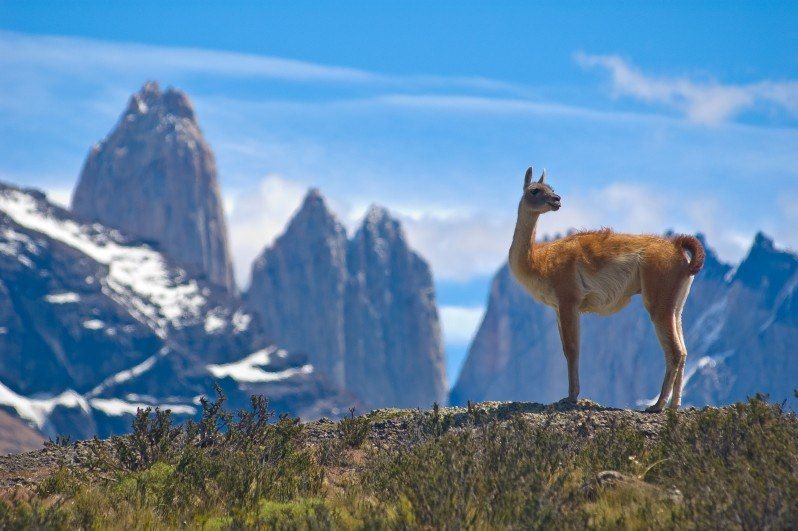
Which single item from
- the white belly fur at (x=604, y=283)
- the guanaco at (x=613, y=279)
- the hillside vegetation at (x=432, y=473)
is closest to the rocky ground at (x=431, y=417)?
the hillside vegetation at (x=432, y=473)

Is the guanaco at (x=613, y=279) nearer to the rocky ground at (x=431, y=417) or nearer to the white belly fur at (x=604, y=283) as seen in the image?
the white belly fur at (x=604, y=283)

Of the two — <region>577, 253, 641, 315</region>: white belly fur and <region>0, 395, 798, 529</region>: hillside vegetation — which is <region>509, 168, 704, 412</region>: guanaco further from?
<region>0, 395, 798, 529</region>: hillside vegetation

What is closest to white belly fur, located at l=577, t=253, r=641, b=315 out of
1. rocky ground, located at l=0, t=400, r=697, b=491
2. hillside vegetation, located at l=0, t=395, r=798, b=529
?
rocky ground, located at l=0, t=400, r=697, b=491

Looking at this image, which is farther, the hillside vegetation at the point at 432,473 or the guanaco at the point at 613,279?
the guanaco at the point at 613,279

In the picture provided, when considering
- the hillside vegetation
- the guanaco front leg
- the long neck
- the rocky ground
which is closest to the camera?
the hillside vegetation

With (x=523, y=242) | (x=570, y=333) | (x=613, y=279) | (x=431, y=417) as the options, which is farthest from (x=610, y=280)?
(x=431, y=417)

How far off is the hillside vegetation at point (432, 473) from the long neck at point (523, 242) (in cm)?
240

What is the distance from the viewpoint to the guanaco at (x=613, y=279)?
20906 millimetres

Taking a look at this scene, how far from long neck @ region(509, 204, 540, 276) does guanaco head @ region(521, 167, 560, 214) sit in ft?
0.52

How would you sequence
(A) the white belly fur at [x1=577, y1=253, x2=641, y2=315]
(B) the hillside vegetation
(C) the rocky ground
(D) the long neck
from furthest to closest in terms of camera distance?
(D) the long neck < (A) the white belly fur at [x1=577, y1=253, x2=641, y2=315] < (C) the rocky ground < (B) the hillside vegetation

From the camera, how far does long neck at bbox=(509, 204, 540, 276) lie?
837 inches

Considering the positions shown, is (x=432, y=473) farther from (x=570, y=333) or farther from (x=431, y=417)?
(x=570, y=333)

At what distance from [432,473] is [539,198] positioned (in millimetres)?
8270

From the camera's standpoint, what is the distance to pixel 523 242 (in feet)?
70.4
